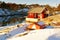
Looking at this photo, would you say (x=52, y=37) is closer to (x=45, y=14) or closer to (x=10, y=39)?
(x=10, y=39)

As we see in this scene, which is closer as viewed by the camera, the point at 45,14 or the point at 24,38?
the point at 24,38

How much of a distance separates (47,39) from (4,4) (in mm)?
62807

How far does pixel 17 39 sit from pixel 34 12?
882 inches

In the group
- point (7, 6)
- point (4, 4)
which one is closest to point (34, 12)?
point (4, 4)

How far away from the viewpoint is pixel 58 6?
5844cm

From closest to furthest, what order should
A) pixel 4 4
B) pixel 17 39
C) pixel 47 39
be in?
1. pixel 47 39
2. pixel 17 39
3. pixel 4 4

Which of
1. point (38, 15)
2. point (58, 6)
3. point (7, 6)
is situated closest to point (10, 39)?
point (38, 15)

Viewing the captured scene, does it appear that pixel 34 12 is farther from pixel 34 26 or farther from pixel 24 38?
pixel 24 38

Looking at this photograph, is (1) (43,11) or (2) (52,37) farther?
(1) (43,11)

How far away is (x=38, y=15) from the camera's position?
36.0 meters

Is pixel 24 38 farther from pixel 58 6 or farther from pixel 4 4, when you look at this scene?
pixel 4 4

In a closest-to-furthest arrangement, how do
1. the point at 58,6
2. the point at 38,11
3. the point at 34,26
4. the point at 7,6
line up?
the point at 34,26
the point at 38,11
the point at 58,6
the point at 7,6

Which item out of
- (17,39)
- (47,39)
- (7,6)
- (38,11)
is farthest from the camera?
(7,6)

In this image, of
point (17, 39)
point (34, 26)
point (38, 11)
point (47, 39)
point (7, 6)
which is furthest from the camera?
point (7, 6)
